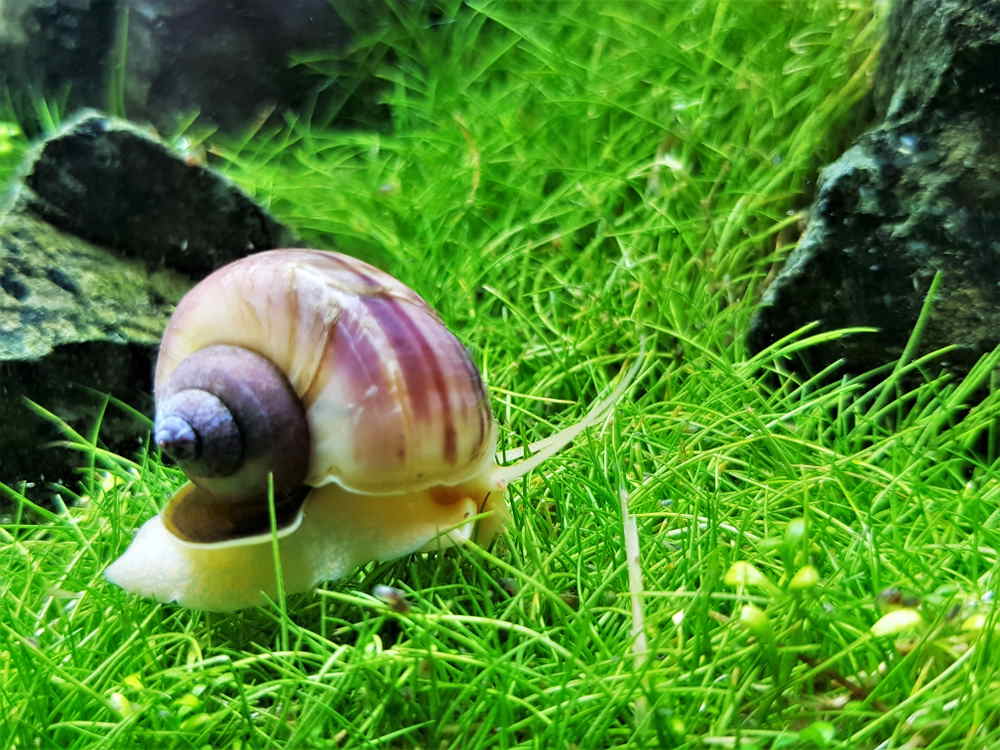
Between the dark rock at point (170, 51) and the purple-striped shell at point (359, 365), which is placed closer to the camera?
the purple-striped shell at point (359, 365)

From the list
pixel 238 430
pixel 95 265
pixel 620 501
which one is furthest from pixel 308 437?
pixel 95 265

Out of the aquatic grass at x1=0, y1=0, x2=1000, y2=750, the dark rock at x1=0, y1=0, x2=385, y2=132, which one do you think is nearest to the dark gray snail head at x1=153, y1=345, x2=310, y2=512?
the aquatic grass at x1=0, y1=0, x2=1000, y2=750

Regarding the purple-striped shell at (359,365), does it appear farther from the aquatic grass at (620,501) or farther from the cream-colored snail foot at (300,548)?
the aquatic grass at (620,501)

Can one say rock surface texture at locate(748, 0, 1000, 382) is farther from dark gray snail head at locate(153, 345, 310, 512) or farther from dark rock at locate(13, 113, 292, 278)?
dark rock at locate(13, 113, 292, 278)

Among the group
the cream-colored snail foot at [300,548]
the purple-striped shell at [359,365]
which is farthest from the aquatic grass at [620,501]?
the purple-striped shell at [359,365]

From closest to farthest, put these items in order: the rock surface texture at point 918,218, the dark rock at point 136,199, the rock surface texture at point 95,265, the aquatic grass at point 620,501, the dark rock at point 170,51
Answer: the aquatic grass at point 620,501
the rock surface texture at point 918,218
the rock surface texture at point 95,265
the dark rock at point 136,199
the dark rock at point 170,51

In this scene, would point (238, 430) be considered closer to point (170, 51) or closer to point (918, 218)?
point (918, 218)
